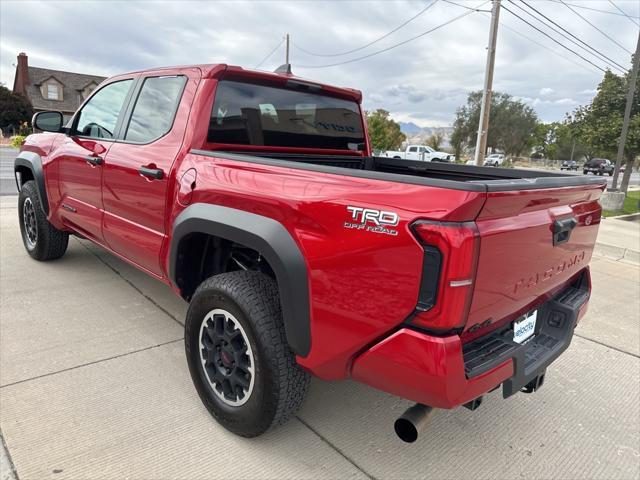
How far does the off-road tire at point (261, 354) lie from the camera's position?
211cm

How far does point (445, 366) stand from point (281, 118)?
2.15 meters

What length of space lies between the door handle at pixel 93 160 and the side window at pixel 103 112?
19 cm

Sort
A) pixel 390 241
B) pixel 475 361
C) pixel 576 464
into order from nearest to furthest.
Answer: pixel 390 241 → pixel 475 361 → pixel 576 464

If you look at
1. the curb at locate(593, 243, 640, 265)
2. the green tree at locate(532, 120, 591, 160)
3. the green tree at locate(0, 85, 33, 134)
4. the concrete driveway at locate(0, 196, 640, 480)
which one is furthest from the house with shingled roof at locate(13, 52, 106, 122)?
the green tree at locate(532, 120, 591, 160)

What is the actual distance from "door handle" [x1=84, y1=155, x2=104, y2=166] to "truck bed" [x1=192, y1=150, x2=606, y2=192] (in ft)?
3.66

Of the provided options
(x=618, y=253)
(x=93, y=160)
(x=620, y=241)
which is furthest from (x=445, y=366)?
(x=620, y=241)

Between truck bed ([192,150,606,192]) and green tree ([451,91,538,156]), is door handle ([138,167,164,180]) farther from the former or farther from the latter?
green tree ([451,91,538,156])

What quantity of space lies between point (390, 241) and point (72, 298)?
3365mm

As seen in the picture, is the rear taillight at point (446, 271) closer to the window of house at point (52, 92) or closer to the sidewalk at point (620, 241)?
the sidewalk at point (620, 241)

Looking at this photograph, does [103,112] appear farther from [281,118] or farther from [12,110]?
[12,110]

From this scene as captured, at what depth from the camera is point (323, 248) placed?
6.04 ft

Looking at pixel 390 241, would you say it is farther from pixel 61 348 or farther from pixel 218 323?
pixel 61 348

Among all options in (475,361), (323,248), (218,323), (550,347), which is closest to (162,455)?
(218,323)

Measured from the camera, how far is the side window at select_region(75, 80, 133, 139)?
351cm
